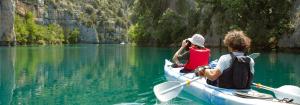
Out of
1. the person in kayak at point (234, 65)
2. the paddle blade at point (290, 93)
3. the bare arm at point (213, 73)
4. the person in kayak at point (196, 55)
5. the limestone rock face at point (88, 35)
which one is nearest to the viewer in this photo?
the person in kayak at point (234, 65)

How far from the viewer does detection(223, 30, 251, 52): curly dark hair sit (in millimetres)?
→ 9688

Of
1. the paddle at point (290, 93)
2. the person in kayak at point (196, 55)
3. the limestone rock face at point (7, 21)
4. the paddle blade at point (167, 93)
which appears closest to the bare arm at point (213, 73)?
the paddle blade at point (167, 93)

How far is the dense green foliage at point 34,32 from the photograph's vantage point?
109 metres

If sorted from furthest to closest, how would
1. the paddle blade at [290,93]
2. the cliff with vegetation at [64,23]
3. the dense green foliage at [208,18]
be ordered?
1. the cliff with vegetation at [64,23]
2. the dense green foliage at [208,18]
3. the paddle blade at [290,93]

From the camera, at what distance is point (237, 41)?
977 cm

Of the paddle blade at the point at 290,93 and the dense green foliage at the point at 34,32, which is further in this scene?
the dense green foliage at the point at 34,32

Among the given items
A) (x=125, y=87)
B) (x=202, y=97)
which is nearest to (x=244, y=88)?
(x=202, y=97)

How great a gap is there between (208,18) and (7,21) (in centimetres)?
5026

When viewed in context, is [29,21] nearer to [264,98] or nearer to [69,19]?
[69,19]

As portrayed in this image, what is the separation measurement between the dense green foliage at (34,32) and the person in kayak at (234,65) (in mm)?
99197

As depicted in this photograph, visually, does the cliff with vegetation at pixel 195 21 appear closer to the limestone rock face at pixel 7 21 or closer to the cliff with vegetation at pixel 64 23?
the limestone rock face at pixel 7 21

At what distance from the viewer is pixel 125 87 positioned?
16.6 metres

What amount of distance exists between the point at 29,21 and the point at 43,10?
3258 cm

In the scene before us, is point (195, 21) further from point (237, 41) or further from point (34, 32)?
point (34, 32)
